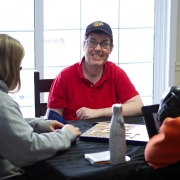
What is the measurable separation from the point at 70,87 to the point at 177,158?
1.11m

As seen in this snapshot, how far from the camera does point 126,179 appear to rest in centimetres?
140

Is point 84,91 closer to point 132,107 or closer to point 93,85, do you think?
point 93,85

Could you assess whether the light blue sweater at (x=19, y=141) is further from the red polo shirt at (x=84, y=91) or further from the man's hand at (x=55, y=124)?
the red polo shirt at (x=84, y=91)

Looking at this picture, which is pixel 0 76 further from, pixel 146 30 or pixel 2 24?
pixel 146 30

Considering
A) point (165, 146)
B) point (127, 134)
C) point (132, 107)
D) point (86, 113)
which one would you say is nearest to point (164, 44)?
point (132, 107)

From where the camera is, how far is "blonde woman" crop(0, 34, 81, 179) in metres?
1.47

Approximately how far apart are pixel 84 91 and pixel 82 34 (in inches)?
44.8

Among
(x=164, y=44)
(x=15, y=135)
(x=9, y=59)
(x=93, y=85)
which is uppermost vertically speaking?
(x=164, y=44)

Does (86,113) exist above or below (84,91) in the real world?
below

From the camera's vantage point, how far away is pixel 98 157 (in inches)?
58.8

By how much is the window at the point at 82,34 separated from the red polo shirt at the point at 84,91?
927 millimetres

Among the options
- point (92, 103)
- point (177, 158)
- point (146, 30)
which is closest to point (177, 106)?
point (177, 158)

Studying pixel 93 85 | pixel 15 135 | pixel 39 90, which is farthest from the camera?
pixel 39 90

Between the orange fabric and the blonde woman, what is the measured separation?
0.38m
